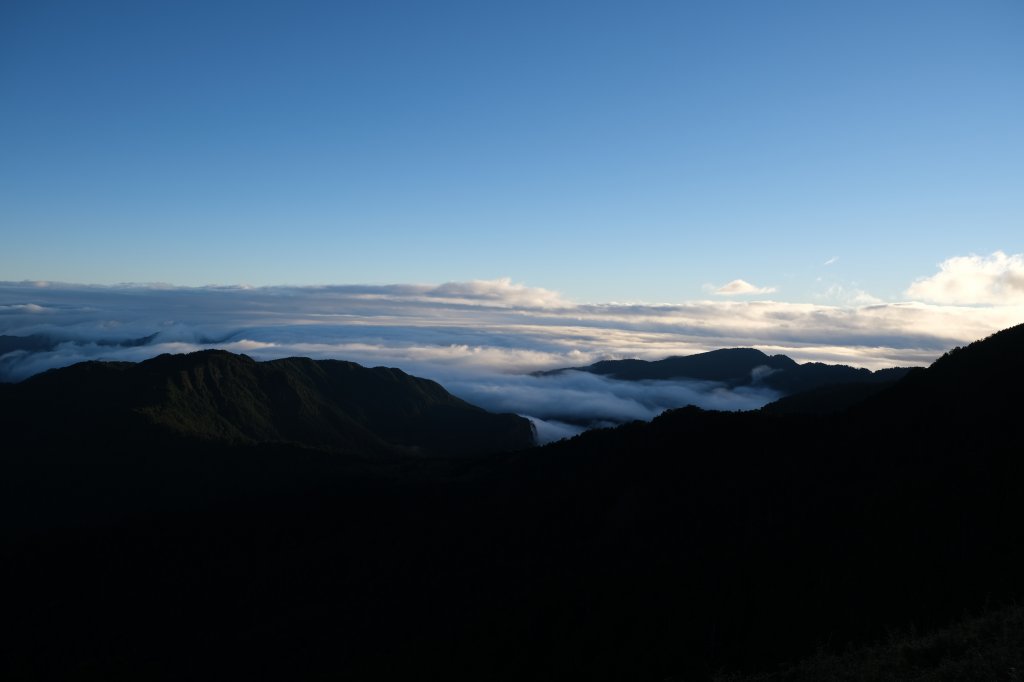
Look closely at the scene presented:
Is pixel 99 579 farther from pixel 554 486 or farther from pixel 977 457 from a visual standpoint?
pixel 977 457

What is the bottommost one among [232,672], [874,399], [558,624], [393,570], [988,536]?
[232,672]

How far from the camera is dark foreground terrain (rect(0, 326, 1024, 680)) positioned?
65.1m

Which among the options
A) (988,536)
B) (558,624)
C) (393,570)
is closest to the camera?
(988,536)

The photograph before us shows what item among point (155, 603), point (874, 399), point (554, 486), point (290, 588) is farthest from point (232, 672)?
point (874, 399)

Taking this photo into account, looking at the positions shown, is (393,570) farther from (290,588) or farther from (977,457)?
(977,457)

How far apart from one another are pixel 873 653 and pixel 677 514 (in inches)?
3697

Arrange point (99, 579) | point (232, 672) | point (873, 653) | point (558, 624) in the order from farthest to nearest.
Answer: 1. point (99, 579)
2. point (232, 672)
3. point (558, 624)
4. point (873, 653)

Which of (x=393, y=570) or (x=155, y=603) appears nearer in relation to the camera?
(x=393, y=570)

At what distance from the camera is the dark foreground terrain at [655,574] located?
6506cm

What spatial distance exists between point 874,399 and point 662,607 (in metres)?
82.8

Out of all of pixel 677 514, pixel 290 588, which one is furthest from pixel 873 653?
pixel 290 588

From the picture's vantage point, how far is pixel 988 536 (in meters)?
68.8

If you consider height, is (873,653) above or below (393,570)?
above

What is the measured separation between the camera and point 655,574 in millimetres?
101750
